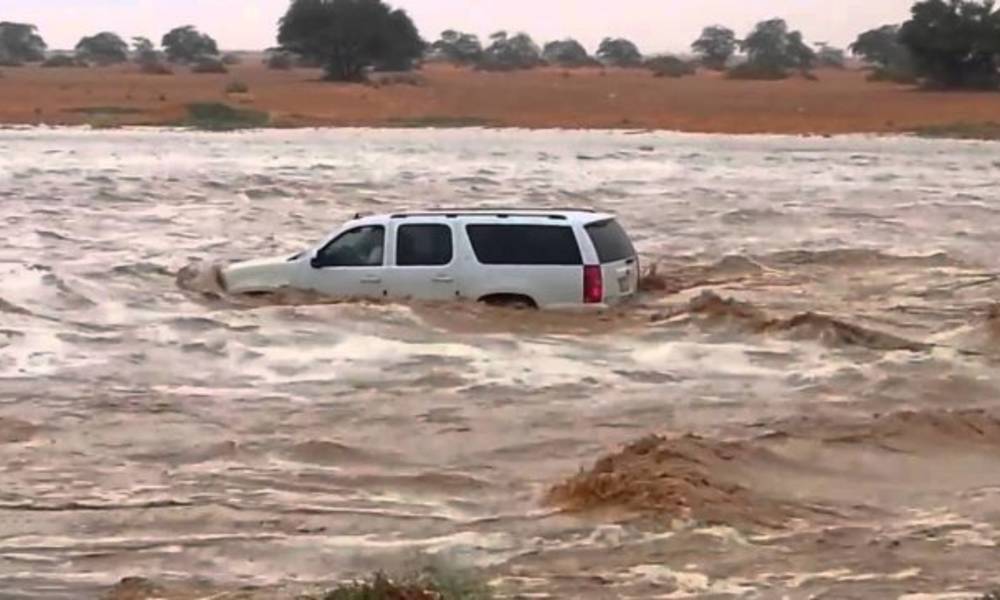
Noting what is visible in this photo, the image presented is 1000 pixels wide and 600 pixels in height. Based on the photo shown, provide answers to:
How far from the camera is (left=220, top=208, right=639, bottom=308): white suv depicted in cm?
1916

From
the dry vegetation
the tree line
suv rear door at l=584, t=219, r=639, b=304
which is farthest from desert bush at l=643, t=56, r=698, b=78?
suv rear door at l=584, t=219, r=639, b=304

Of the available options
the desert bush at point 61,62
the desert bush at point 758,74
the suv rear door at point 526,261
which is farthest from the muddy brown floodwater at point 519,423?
the desert bush at point 61,62

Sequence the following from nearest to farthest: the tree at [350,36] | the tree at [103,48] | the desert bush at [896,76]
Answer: the desert bush at [896,76], the tree at [350,36], the tree at [103,48]

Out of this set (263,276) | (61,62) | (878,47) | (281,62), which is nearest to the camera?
(263,276)

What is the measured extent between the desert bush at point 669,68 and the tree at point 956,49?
805 inches

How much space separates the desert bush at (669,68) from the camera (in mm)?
99875

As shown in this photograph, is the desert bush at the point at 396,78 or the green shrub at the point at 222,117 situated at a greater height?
the desert bush at the point at 396,78

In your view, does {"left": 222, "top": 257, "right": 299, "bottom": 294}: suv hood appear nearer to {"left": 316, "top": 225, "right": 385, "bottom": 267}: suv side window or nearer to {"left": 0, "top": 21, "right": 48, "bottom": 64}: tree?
{"left": 316, "top": 225, "right": 385, "bottom": 267}: suv side window

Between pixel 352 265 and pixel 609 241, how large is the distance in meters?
2.65

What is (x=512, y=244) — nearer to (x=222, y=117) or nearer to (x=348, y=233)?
(x=348, y=233)

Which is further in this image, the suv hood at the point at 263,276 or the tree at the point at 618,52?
the tree at the point at 618,52

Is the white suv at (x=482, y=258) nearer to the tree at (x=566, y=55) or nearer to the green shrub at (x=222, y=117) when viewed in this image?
the green shrub at (x=222, y=117)

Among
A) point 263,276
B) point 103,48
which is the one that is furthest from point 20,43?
point 263,276

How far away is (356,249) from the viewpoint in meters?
19.9
